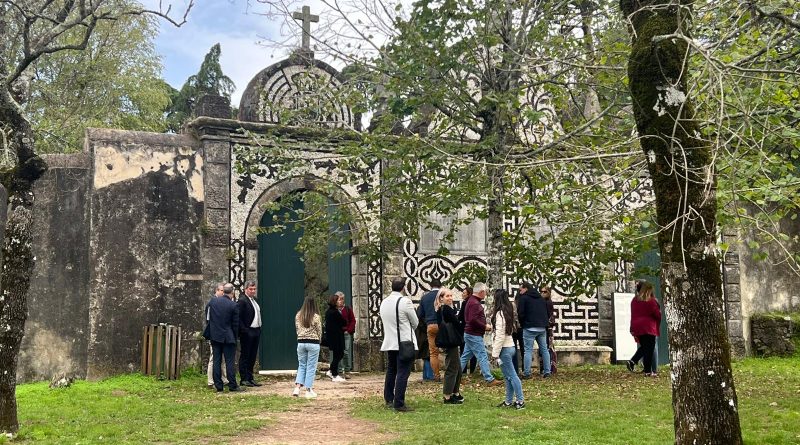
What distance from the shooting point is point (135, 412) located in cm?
909

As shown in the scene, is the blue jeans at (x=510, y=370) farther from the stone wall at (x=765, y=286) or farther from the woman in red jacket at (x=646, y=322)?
the stone wall at (x=765, y=286)

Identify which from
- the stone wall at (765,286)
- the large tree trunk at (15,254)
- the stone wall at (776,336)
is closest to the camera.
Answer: the large tree trunk at (15,254)

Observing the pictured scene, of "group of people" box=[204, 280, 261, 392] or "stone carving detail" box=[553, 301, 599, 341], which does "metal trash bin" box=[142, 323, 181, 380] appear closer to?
"group of people" box=[204, 280, 261, 392]

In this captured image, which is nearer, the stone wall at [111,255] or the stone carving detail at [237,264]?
the stone wall at [111,255]

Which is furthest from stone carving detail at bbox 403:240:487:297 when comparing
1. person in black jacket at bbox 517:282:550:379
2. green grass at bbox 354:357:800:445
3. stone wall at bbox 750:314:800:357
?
stone wall at bbox 750:314:800:357

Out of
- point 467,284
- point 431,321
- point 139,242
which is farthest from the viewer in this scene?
point 467,284

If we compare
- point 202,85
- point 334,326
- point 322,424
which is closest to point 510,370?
point 322,424

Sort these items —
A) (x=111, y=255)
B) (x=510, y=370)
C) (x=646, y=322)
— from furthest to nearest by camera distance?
(x=111, y=255) < (x=646, y=322) < (x=510, y=370)

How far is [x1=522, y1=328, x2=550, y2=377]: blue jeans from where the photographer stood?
12523 mm

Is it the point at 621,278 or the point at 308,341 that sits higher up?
the point at 621,278

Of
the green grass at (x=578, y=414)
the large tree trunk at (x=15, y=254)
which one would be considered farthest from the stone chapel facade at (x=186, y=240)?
the large tree trunk at (x=15, y=254)

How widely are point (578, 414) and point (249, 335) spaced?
5344 millimetres

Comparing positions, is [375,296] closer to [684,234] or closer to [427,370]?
[427,370]

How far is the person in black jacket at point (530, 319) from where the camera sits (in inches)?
492
